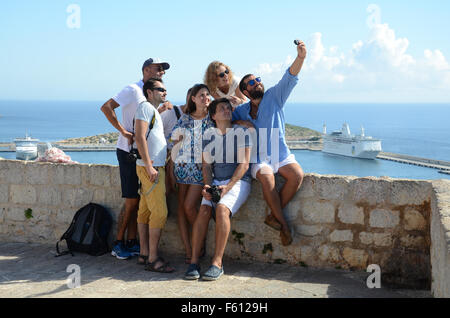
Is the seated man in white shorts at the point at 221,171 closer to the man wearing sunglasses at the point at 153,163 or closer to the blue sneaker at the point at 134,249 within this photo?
the man wearing sunglasses at the point at 153,163

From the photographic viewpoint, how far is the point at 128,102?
418 centimetres

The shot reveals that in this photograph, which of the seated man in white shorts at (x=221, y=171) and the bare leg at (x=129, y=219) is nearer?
the seated man in white shorts at (x=221, y=171)

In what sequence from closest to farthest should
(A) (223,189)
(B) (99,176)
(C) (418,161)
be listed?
(A) (223,189) → (B) (99,176) → (C) (418,161)

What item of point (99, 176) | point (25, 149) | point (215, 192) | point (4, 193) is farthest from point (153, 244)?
point (25, 149)

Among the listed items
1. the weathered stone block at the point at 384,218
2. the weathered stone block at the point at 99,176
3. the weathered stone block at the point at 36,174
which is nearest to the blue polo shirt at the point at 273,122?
the weathered stone block at the point at 384,218

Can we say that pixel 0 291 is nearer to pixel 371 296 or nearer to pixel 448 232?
pixel 371 296

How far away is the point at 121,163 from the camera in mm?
4234

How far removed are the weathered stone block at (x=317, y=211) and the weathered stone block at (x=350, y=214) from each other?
76 millimetres

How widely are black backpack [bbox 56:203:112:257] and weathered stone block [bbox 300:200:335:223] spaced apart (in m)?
1.96

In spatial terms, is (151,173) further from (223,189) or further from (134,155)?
(223,189)

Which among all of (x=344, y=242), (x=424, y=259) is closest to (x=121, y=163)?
(x=344, y=242)

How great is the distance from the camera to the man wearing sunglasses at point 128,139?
418 centimetres

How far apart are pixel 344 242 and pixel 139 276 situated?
5.78 feet

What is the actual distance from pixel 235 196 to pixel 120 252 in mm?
1323
